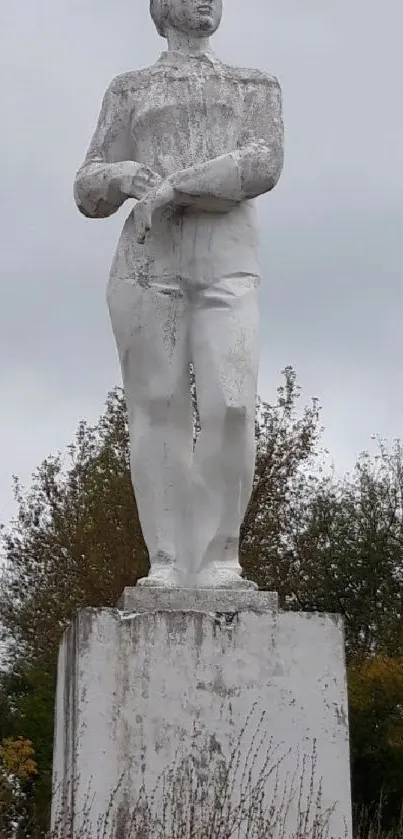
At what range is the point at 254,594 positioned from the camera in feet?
26.0

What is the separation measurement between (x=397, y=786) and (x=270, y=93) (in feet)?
74.5

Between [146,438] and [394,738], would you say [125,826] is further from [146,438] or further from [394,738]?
[394,738]

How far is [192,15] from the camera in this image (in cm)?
875

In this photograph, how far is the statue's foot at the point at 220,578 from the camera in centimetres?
800

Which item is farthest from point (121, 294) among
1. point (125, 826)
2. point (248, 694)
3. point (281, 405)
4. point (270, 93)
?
point (281, 405)

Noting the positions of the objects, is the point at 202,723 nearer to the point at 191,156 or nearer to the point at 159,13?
the point at 191,156

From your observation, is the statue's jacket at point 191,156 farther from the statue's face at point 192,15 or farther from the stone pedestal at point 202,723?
the stone pedestal at point 202,723

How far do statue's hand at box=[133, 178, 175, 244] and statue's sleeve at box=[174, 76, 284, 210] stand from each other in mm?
52

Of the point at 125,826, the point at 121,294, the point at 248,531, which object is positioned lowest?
the point at 125,826

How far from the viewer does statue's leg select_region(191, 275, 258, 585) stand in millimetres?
8164

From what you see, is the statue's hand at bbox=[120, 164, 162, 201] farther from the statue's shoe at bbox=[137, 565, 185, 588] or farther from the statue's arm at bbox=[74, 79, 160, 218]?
the statue's shoe at bbox=[137, 565, 185, 588]

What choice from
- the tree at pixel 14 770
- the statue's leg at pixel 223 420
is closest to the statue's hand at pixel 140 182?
the statue's leg at pixel 223 420

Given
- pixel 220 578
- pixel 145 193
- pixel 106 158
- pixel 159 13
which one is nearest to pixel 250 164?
pixel 145 193

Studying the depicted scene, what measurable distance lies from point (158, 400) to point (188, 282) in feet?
2.07
